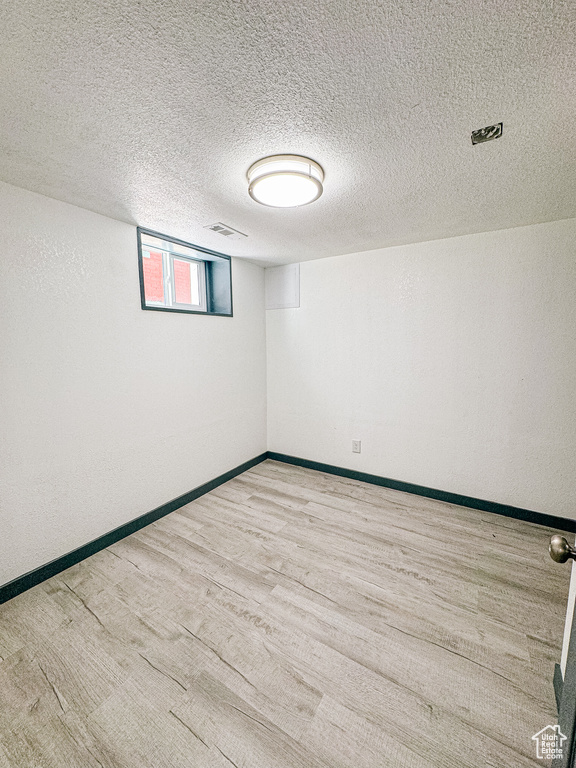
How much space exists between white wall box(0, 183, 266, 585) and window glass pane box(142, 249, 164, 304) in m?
0.28

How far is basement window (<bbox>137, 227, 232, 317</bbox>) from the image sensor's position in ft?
8.23

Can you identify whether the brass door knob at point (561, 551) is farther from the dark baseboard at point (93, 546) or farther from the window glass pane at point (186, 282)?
the window glass pane at point (186, 282)

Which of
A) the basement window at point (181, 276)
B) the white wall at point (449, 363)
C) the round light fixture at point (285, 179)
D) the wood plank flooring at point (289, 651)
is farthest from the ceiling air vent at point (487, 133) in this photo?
the wood plank flooring at point (289, 651)

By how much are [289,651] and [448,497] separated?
199cm

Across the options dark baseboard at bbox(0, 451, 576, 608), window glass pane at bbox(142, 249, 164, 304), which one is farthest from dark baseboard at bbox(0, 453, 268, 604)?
window glass pane at bbox(142, 249, 164, 304)

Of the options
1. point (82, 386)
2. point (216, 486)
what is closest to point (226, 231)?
point (82, 386)

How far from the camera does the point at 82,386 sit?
2.03 m

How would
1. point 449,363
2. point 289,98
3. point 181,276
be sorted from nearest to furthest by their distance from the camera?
point 289,98
point 449,363
point 181,276

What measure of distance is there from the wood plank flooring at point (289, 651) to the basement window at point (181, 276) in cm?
197

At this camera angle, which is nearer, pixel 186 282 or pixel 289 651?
pixel 289 651

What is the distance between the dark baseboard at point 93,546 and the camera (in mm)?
1748

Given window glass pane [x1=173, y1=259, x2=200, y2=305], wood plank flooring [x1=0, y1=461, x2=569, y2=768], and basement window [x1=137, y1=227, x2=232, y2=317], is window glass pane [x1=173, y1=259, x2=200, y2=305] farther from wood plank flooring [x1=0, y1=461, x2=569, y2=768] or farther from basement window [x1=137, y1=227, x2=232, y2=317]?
wood plank flooring [x1=0, y1=461, x2=569, y2=768]

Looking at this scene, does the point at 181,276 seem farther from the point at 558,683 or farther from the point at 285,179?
the point at 558,683

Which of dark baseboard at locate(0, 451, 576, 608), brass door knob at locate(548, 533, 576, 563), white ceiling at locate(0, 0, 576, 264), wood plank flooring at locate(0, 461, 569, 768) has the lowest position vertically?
wood plank flooring at locate(0, 461, 569, 768)
